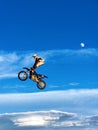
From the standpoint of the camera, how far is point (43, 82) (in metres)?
139

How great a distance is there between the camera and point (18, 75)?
454 feet

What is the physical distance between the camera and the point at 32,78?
136 m

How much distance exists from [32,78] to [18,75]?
3.67 m

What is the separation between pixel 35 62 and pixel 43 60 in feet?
11.3

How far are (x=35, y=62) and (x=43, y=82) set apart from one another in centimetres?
595

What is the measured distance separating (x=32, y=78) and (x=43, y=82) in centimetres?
345

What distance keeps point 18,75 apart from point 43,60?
8956 millimetres

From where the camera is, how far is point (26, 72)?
139m

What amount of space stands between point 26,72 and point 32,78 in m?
3.27

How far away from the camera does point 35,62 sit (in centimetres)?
13488

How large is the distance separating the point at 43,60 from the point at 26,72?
27.7 feet
